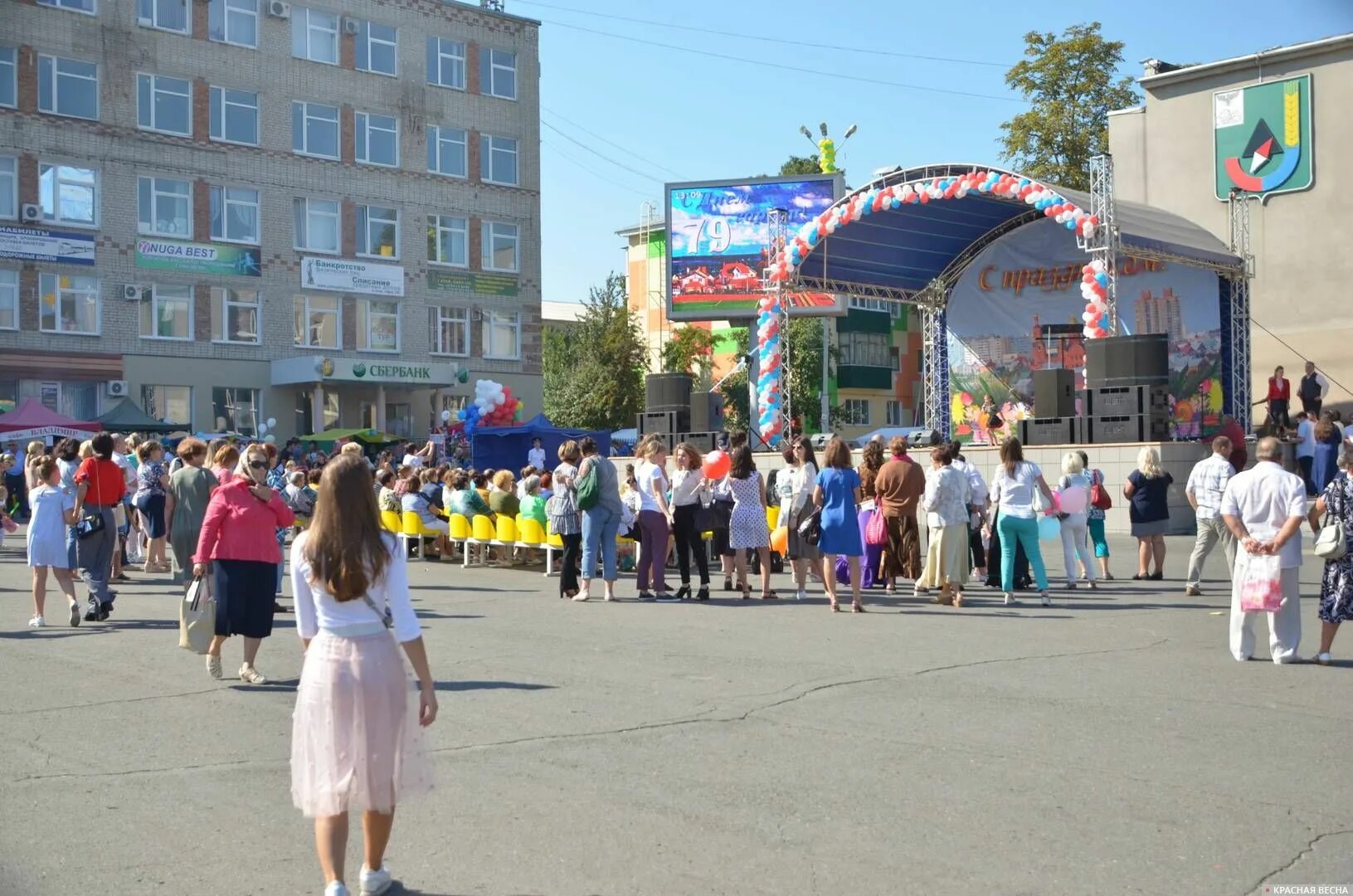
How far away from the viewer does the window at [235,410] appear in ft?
147

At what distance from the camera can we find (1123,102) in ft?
151

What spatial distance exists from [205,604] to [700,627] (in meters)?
4.64

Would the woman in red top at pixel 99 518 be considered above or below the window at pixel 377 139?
below

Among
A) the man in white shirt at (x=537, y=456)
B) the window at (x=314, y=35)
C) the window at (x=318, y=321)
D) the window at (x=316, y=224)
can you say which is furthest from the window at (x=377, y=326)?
the man in white shirt at (x=537, y=456)

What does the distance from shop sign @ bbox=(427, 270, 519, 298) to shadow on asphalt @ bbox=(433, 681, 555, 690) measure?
41274 millimetres

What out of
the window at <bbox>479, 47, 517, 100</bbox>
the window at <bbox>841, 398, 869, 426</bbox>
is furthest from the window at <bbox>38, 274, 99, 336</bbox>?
the window at <bbox>841, 398, 869, 426</bbox>

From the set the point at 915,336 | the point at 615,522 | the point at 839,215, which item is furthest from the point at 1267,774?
the point at 915,336

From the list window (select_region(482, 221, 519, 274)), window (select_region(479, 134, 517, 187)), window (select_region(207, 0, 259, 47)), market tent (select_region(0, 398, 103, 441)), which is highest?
window (select_region(207, 0, 259, 47))

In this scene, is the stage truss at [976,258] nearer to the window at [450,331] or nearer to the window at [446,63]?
the window at [450,331]

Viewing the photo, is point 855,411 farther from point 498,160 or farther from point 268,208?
point 268,208

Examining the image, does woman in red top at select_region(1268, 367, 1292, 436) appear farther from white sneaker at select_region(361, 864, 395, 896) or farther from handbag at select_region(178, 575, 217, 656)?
white sneaker at select_region(361, 864, 395, 896)

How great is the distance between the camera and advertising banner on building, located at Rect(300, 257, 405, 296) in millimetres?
46938

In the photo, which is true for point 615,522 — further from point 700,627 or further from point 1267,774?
point 1267,774

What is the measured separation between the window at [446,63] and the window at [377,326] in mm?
8226
